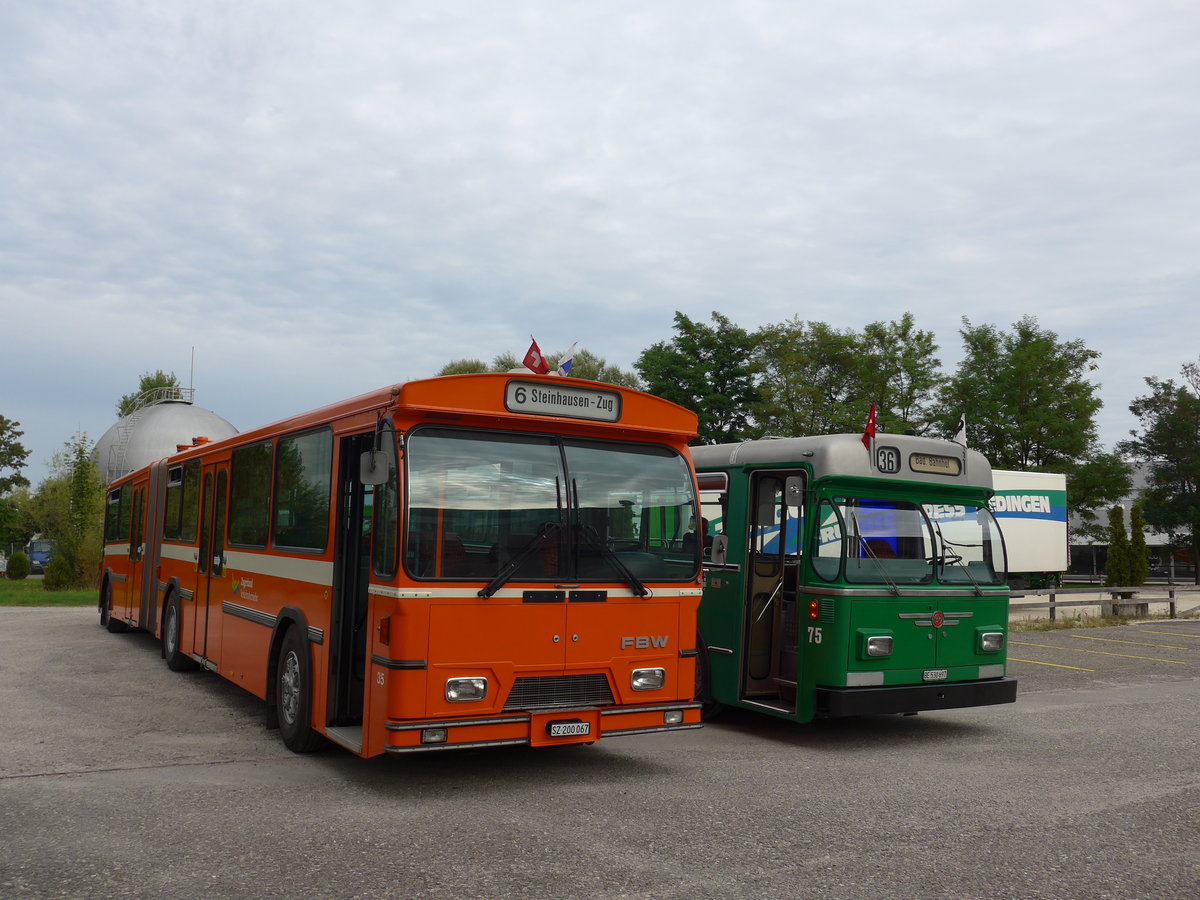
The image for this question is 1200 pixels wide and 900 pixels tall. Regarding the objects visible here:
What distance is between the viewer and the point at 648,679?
7.73m

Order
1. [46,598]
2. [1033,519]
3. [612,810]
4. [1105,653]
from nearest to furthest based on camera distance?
[612,810] → [1105,653] → [46,598] → [1033,519]

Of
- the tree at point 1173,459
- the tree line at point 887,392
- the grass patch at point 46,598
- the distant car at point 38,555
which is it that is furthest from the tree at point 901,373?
the distant car at point 38,555

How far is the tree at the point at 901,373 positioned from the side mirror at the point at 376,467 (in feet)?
113

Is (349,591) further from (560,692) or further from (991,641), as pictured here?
(991,641)

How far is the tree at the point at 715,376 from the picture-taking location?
136 ft

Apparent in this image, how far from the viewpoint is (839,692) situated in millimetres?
9000

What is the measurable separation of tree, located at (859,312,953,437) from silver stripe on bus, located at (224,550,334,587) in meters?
32.1

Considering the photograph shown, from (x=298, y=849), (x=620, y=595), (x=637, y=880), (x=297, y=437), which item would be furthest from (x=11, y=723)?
(x=637, y=880)

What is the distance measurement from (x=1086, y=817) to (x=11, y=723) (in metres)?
8.71

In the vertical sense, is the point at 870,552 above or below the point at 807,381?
below

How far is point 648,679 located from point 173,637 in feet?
25.8

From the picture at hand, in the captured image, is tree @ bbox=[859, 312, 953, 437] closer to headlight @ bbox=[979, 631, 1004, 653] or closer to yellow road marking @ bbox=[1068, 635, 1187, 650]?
yellow road marking @ bbox=[1068, 635, 1187, 650]

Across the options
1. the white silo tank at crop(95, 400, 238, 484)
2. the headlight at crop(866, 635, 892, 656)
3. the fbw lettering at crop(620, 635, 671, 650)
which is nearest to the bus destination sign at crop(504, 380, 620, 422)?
the fbw lettering at crop(620, 635, 671, 650)

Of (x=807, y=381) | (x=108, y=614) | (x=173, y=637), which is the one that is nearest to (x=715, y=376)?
(x=807, y=381)
